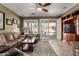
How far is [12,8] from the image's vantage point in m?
3.00

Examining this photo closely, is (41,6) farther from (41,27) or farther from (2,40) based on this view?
(2,40)

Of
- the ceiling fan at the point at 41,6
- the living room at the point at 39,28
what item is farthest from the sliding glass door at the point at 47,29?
the ceiling fan at the point at 41,6

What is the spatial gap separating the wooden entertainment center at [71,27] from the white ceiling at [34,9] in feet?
0.57

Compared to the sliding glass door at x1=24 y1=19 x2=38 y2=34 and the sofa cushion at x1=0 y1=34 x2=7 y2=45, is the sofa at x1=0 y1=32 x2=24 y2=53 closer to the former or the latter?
the sofa cushion at x1=0 y1=34 x2=7 y2=45

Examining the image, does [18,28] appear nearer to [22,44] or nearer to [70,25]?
[22,44]

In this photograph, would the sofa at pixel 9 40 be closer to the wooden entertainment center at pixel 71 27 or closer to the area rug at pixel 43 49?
the area rug at pixel 43 49

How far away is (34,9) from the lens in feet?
10.0

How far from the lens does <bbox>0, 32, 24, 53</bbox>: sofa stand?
2873 millimetres

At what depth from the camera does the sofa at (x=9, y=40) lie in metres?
2.87

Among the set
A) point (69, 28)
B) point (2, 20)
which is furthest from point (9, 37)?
point (69, 28)

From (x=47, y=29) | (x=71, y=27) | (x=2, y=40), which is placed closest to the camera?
(x=2, y=40)

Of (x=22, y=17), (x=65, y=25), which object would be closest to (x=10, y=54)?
(x=22, y=17)

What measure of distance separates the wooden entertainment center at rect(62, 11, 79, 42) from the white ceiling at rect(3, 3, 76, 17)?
0.17m

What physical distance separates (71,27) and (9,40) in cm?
128
